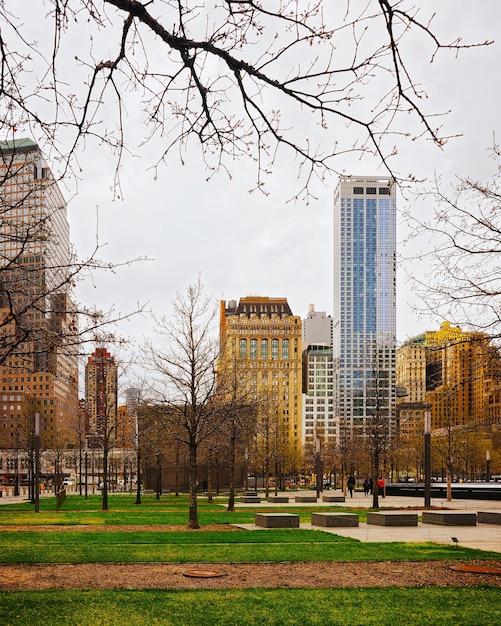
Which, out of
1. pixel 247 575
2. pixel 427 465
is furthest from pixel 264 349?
pixel 247 575

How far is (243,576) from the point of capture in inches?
518

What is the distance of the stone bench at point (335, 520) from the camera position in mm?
24078

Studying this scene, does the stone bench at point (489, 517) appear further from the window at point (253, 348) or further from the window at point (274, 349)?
the window at point (274, 349)

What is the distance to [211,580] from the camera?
41.5 ft

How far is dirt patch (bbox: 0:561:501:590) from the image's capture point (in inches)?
482

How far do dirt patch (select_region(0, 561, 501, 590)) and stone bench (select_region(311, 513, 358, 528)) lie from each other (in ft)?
29.2

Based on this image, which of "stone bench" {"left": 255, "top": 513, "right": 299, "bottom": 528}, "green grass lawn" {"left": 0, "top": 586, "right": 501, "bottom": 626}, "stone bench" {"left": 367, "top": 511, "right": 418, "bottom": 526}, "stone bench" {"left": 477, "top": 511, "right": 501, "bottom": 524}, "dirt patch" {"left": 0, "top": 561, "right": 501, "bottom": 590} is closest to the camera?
"green grass lawn" {"left": 0, "top": 586, "right": 501, "bottom": 626}

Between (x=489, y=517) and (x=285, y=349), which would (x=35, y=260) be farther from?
(x=285, y=349)

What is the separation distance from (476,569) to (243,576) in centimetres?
451

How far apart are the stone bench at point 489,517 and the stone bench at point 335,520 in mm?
5337

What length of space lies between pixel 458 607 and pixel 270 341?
159414mm

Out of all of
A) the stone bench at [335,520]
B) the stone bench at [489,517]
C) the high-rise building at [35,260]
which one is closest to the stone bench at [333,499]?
the stone bench at [489,517]

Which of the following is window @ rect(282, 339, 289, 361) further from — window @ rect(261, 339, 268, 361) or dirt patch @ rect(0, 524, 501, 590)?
dirt patch @ rect(0, 524, 501, 590)

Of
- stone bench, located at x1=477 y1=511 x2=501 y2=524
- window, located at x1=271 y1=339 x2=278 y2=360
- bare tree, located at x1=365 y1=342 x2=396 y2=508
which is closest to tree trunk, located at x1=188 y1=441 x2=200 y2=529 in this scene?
stone bench, located at x1=477 y1=511 x2=501 y2=524
